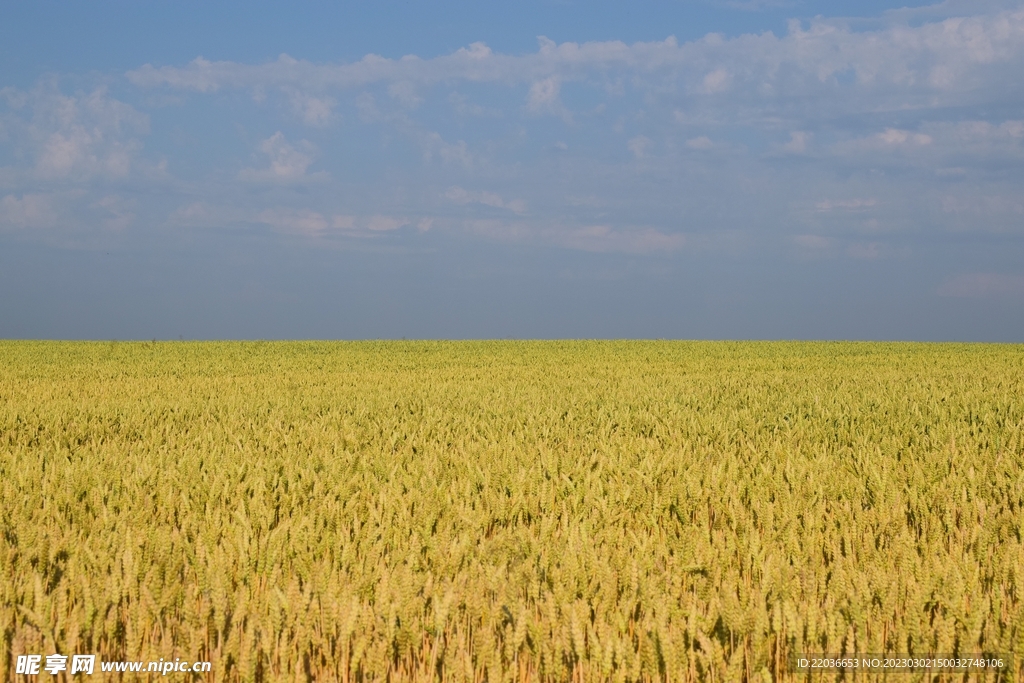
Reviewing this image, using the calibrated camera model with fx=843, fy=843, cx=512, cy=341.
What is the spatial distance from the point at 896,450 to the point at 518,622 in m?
4.49

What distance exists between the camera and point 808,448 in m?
6.02

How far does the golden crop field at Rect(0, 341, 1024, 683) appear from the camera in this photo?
232 centimetres

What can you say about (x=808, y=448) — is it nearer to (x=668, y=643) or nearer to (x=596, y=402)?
(x=596, y=402)

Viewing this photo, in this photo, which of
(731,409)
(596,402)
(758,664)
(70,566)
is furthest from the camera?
(596,402)

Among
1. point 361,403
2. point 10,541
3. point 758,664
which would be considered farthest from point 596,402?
point 758,664

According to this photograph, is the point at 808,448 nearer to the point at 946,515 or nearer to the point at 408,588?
the point at 946,515

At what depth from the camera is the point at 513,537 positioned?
A: 11.8 feet

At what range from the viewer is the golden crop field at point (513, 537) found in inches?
91.3

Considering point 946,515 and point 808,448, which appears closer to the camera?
point 946,515

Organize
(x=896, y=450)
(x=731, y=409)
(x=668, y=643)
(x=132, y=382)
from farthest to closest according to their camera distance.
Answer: (x=132, y=382) < (x=731, y=409) < (x=896, y=450) < (x=668, y=643)

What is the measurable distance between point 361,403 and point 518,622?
22.1 feet

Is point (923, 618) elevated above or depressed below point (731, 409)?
below

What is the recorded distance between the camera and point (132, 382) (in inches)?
509

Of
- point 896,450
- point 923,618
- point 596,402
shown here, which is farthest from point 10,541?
point 596,402
